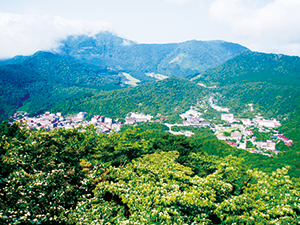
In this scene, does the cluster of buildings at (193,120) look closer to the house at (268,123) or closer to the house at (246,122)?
the house at (246,122)

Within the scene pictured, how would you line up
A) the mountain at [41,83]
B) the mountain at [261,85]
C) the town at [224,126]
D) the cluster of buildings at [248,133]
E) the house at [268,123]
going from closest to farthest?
the cluster of buildings at [248,133] < the town at [224,126] < the house at [268,123] < the mountain at [261,85] < the mountain at [41,83]

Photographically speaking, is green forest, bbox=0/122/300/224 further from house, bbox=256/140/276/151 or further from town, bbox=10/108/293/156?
house, bbox=256/140/276/151

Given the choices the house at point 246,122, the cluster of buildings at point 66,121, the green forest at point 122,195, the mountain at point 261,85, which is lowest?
the cluster of buildings at point 66,121

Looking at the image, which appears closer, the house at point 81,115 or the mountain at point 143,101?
the house at point 81,115

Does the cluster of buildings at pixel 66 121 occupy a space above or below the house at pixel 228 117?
below

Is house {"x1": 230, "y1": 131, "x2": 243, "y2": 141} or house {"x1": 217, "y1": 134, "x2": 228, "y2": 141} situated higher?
house {"x1": 230, "y1": 131, "x2": 243, "y2": 141}

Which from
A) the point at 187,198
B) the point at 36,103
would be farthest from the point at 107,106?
the point at 187,198

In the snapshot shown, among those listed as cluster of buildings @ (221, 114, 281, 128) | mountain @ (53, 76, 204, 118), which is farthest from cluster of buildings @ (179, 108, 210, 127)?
cluster of buildings @ (221, 114, 281, 128)

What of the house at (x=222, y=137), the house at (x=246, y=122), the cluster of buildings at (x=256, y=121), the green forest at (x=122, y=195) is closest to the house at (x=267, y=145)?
the house at (x=222, y=137)

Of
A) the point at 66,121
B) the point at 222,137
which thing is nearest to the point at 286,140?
the point at 222,137
